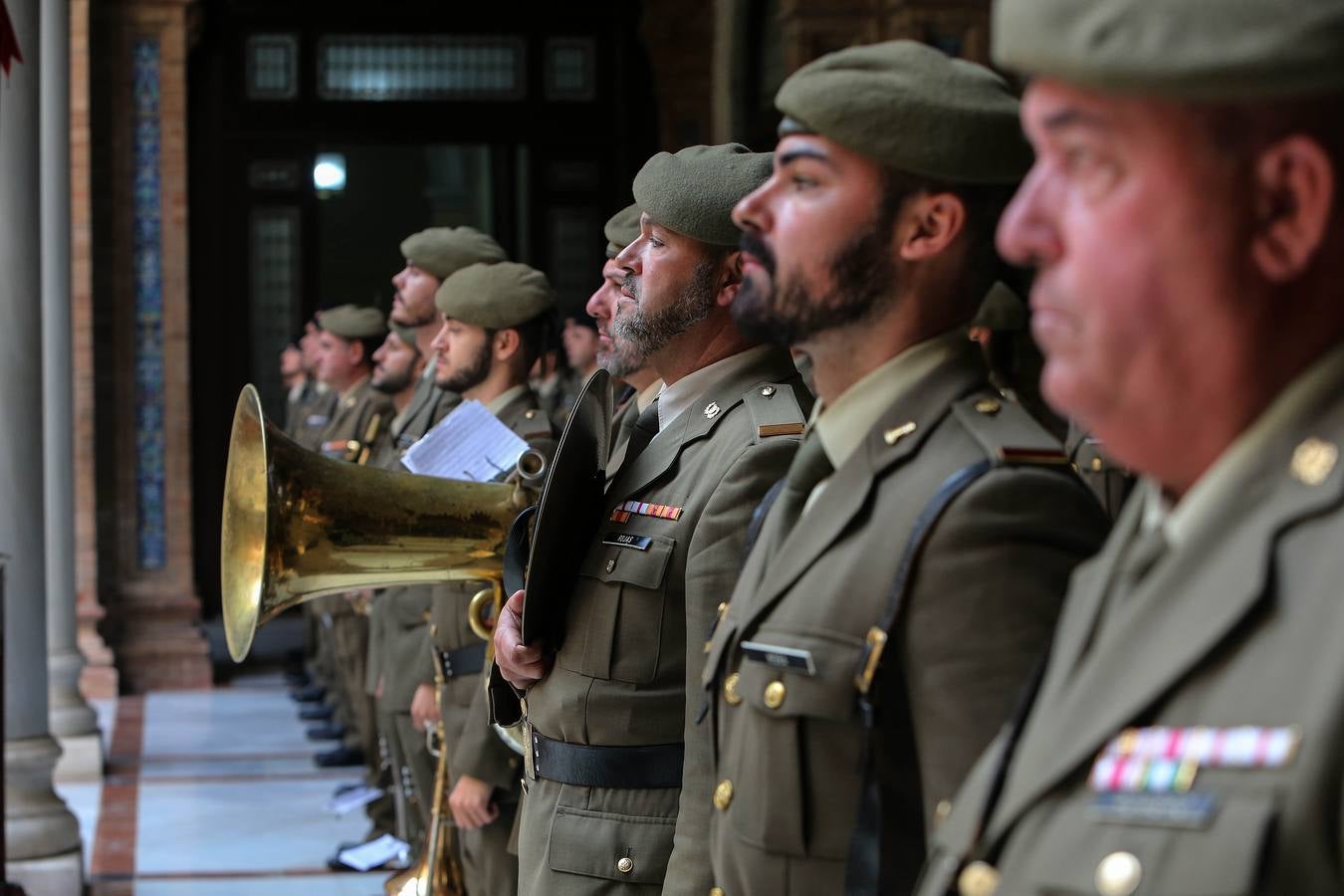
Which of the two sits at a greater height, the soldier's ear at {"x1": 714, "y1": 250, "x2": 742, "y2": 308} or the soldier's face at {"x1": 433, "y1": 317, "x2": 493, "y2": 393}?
the soldier's ear at {"x1": 714, "y1": 250, "x2": 742, "y2": 308}

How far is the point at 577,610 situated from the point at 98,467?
9.10 meters

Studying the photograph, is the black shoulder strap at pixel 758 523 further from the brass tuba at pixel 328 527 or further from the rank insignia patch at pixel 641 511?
the brass tuba at pixel 328 527

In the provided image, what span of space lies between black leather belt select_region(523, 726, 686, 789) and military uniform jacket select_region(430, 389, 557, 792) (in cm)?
129

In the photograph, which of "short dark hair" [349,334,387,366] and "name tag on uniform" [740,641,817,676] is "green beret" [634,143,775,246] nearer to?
"name tag on uniform" [740,641,817,676]

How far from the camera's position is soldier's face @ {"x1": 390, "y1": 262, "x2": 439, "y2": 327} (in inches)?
210

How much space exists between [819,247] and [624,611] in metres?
0.89

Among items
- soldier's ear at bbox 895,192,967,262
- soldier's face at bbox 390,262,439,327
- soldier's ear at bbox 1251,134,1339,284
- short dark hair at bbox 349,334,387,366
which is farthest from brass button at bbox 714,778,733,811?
short dark hair at bbox 349,334,387,366

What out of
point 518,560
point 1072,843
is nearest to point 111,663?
point 518,560

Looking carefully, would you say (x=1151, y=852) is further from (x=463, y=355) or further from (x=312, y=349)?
(x=312, y=349)

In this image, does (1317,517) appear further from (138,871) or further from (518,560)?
(138,871)

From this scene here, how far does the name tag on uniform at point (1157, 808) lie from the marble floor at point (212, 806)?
4.96 meters

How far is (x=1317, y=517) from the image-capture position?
100cm

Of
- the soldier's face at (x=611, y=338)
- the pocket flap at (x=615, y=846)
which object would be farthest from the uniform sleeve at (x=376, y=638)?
the pocket flap at (x=615, y=846)

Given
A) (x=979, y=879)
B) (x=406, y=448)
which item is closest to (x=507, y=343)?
(x=406, y=448)
